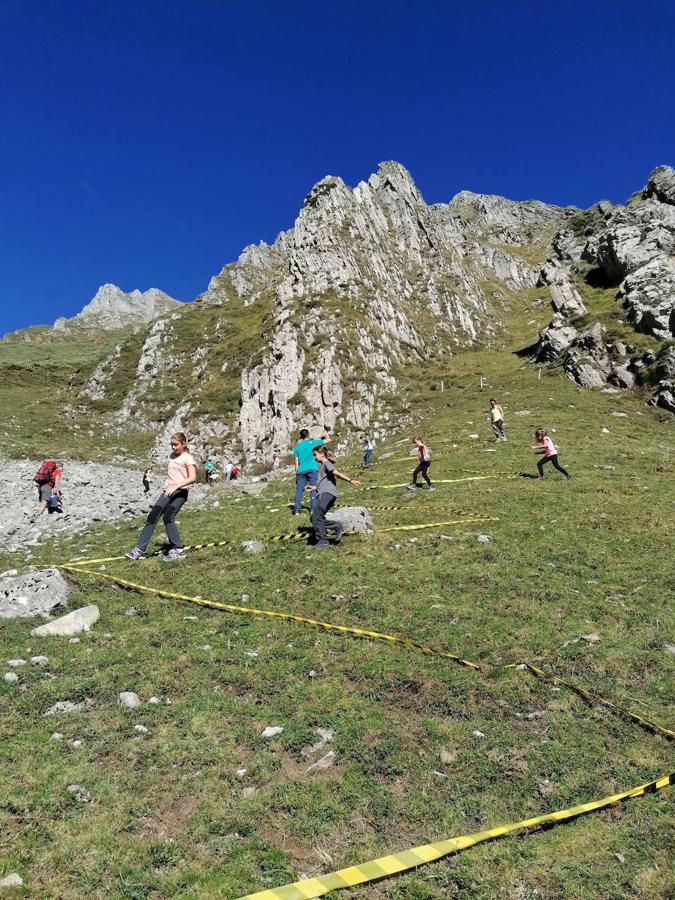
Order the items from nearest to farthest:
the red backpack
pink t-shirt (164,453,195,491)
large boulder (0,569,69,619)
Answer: large boulder (0,569,69,619) < pink t-shirt (164,453,195,491) < the red backpack

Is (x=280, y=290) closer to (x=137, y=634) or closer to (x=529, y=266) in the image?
(x=137, y=634)

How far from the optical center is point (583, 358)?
161ft

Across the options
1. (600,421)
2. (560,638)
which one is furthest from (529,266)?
(560,638)

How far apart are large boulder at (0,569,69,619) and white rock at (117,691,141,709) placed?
3.63m

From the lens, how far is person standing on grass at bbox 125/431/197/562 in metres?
13.0

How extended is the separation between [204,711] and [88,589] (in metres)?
5.61

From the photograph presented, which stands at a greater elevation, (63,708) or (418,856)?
(63,708)

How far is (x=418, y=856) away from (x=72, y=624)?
7289 millimetres

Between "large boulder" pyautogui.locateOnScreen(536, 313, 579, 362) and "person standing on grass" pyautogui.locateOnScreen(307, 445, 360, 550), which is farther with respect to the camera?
"large boulder" pyautogui.locateOnScreen(536, 313, 579, 362)

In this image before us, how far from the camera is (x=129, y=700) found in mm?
7301

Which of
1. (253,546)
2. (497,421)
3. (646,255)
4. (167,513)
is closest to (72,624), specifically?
(167,513)

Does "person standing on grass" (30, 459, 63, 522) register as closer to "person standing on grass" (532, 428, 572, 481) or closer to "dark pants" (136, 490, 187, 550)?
"dark pants" (136, 490, 187, 550)

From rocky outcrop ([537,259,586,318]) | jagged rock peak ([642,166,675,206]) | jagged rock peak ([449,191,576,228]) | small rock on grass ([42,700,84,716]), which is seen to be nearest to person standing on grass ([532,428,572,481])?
small rock on grass ([42,700,84,716])

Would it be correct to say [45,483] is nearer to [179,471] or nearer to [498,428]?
[179,471]
